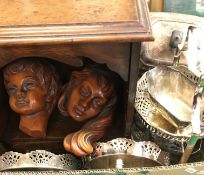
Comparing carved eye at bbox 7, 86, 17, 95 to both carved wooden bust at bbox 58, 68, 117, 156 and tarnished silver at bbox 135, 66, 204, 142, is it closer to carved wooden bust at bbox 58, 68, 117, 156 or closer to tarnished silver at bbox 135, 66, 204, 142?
carved wooden bust at bbox 58, 68, 117, 156

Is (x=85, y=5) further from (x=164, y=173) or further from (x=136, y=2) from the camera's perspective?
(x=164, y=173)

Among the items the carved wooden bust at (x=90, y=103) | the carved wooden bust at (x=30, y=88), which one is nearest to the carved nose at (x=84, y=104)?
the carved wooden bust at (x=90, y=103)

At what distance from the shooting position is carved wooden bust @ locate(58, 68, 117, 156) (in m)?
1.09

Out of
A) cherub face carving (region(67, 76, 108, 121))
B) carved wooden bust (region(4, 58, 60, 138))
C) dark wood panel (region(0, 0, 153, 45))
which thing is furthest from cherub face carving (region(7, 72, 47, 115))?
dark wood panel (region(0, 0, 153, 45))

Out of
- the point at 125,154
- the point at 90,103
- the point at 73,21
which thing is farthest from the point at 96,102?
the point at 73,21

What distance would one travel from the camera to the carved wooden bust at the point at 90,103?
3.59 feet

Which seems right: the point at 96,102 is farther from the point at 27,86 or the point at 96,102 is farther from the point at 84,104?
the point at 27,86

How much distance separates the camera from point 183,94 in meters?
1.22

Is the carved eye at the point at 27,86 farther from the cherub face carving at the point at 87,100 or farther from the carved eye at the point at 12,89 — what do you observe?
the cherub face carving at the point at 87,100

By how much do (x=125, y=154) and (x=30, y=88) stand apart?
0.37 m

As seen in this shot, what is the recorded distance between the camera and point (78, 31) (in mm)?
835

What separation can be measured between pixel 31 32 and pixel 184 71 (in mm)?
597

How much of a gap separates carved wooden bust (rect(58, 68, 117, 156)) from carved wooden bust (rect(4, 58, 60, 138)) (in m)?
0.09

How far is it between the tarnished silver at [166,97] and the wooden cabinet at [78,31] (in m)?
0.17
